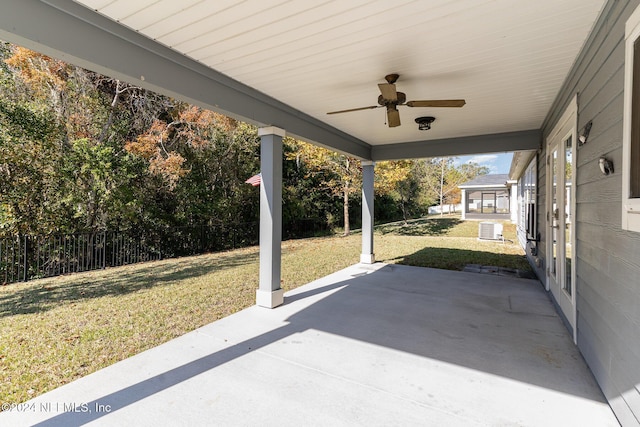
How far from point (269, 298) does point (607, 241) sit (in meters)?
3.38

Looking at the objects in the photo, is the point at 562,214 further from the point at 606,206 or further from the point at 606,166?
the point at 606,166

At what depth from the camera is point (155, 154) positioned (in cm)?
833

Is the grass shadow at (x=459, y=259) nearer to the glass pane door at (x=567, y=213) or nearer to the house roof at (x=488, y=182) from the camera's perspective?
A: the glass pane door at (x=567, y=213)

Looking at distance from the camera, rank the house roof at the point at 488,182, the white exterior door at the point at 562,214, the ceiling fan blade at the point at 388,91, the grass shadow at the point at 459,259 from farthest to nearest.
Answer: the house roof at the point at 488,182 < the grass shadow at the point at 459,259 < the white exterior door at the point at 562,214 < the ceiling fan blade at the point at 388,91

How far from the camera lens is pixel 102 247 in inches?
285

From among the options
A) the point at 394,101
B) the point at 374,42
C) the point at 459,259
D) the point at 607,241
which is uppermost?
the point at 374,42

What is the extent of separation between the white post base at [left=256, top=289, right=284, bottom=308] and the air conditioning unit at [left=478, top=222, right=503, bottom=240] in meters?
9.41

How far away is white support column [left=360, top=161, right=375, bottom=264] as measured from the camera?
6801 mm

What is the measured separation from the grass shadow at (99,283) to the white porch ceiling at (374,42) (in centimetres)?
422

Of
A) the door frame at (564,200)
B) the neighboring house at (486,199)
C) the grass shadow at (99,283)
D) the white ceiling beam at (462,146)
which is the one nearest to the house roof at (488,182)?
the neighboring house at (486,199)

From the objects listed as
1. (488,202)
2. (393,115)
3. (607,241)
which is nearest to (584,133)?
(607,241)

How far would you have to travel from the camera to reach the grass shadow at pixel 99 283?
4.45 m

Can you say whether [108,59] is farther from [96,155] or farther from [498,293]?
[96,155]

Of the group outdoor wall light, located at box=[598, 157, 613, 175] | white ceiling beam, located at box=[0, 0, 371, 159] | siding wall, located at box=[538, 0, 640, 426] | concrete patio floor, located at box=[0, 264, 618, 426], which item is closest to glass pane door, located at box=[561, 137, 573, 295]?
siding wall, located at box=[538, 0, 640, 426]
